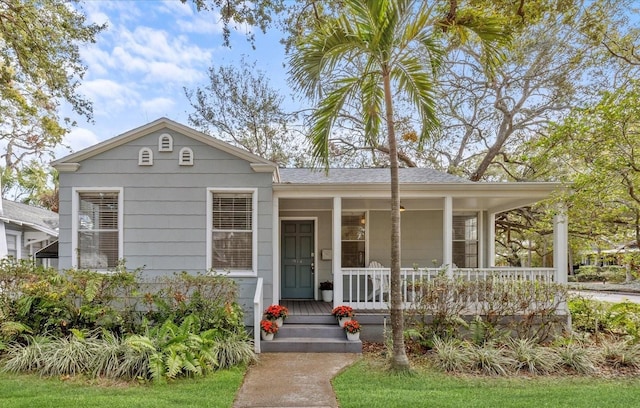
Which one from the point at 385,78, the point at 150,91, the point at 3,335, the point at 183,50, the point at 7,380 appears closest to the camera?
the point at 7,380

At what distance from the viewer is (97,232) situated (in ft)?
23.4

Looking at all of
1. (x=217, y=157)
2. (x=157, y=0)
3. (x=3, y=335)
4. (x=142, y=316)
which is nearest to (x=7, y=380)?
(x=3, y=335)

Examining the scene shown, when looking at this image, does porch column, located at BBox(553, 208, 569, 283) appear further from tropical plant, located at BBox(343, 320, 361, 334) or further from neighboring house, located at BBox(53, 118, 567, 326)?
tropical plant, located at BBox(343, 320, 361, 334)

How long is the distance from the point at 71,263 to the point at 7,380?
2497mm

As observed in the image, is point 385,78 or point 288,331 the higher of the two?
point 385,78

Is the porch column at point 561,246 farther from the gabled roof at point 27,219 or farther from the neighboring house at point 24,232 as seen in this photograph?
the neighboring house at point 24,232

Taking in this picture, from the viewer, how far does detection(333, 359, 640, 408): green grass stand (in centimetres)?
422

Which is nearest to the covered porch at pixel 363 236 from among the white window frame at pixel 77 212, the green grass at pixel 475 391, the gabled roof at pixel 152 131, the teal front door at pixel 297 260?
the teal front door at pixel 297 260

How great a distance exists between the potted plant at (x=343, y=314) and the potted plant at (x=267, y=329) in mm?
1147

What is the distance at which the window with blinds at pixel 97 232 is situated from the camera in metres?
7.12

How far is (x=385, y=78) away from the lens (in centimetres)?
540

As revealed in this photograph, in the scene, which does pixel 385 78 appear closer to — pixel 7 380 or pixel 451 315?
pixel 451 315

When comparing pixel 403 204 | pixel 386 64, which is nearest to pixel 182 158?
pixel 386 64

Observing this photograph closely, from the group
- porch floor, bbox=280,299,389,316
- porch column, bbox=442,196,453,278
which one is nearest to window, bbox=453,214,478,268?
porch column, bbox=442,196,453,278
